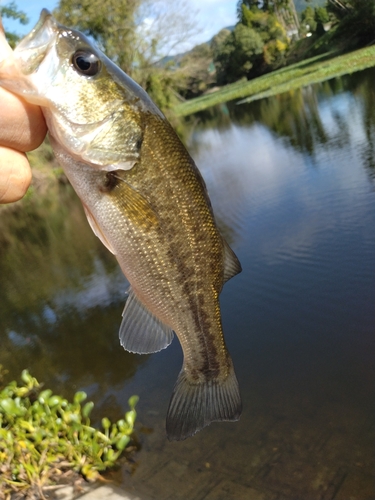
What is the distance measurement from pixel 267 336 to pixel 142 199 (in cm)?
425

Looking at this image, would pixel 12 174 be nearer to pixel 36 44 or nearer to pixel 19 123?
pixel 19 123

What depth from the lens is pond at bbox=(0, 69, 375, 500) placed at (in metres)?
4.08

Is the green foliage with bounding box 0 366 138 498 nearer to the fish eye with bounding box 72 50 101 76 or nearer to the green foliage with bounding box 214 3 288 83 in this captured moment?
the fish eye with bounding box 72 50 101 76

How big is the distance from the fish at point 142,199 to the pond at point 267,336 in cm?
198

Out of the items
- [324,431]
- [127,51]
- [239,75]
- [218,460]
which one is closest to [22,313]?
[218,460]

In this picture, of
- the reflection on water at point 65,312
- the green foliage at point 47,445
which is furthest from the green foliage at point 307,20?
the green foliage at point 47,445

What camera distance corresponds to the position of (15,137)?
1.66m

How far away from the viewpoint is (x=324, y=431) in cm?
423

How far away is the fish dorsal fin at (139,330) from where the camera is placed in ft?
7.45

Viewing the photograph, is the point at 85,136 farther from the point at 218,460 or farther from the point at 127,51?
the point at 127,51

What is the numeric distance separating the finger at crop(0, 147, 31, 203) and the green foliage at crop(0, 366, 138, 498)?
2793mm

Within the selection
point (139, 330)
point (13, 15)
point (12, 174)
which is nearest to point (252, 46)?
point (13, 15)

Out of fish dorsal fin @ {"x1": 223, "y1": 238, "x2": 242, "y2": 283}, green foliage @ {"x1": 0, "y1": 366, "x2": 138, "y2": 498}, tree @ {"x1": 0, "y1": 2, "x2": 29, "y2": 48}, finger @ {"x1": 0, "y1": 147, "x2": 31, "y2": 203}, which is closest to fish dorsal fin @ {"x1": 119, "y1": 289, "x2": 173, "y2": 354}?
fish dorsal fin @ {"x1": 223, "y1": 238, "x2": 242, "y2": 283}

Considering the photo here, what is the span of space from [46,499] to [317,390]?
2.80 m
